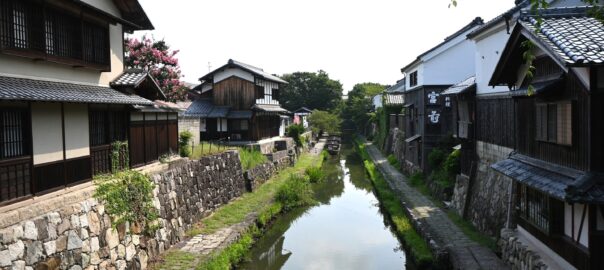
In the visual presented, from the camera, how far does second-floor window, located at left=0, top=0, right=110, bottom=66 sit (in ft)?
36.1

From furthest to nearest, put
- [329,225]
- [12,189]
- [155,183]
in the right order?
[329,225]
[155,183]
[12,189]

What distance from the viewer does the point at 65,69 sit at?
1326cm

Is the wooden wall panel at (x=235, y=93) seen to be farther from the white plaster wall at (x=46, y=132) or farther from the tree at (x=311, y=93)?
the tree at (x=311, y=93)

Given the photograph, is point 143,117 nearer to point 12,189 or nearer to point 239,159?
point 12,189

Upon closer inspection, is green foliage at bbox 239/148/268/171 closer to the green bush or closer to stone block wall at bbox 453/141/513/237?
the green bush

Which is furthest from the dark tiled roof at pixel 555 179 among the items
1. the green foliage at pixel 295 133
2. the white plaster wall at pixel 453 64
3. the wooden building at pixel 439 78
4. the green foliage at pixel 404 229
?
the green foliage at pixel 295 133

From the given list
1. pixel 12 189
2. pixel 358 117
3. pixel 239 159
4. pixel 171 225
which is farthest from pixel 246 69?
pixel 358 117

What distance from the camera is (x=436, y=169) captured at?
2575 cm

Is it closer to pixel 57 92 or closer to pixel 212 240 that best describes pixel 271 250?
pixel 212 240


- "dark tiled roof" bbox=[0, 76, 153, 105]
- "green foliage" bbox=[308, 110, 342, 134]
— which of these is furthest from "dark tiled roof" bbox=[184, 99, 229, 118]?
"green foliage" bbox=[308, 110, 342, 134]

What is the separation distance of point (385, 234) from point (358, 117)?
55987 millimetres

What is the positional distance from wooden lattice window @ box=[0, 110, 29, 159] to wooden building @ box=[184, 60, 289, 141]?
24.6 m

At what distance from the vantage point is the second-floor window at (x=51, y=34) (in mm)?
11016

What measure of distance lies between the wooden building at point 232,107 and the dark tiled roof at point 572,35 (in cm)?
2770
